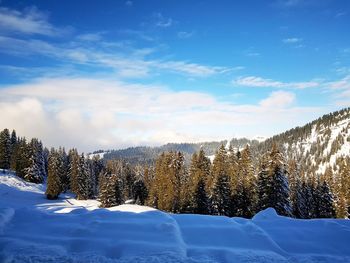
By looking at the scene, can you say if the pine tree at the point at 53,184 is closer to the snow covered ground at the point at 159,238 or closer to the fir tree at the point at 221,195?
the fir tree at the point at 221,195

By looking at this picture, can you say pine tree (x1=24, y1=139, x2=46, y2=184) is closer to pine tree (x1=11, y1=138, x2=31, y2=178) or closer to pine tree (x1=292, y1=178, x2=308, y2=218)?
pine tree (x1=11, y1=138, x2=31, y2=178)

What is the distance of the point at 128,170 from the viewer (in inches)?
4291

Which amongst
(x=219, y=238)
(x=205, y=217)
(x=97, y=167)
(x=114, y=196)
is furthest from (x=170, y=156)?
(x=97, y=167)

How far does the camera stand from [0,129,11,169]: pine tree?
333 ft

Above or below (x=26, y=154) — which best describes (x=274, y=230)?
below

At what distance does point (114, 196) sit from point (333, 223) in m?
50.6

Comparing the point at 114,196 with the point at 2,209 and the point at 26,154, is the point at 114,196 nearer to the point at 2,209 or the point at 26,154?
the point at 26,154

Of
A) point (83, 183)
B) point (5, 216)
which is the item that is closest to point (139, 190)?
point (83, 183)

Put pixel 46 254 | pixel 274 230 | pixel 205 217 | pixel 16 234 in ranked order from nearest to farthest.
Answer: pixel 46 254, pixel 16 234, pixel 274 230, pixel 205 217

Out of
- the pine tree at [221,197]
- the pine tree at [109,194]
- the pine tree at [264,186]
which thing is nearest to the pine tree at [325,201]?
the pine tree at [264,186]

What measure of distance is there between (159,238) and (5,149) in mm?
103107

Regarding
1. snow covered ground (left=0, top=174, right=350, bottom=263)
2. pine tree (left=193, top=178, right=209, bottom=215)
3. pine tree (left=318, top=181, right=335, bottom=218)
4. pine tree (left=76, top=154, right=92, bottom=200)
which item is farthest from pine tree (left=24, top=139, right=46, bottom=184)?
snow covered ground (left=0, top=174, right=350, bottom=263)

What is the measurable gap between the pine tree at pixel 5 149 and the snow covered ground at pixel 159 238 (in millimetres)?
93287

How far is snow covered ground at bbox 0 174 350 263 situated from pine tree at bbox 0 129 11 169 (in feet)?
306
